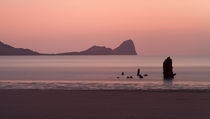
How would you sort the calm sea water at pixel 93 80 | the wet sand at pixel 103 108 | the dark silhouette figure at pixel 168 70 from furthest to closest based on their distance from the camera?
the dark silhouette figure at pixel 168 70, the calm sea water at pixel 93 80, the wet sand at pixel 103 108

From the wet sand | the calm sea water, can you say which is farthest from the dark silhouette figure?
the wet sand

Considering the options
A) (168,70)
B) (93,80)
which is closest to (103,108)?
(93,80)

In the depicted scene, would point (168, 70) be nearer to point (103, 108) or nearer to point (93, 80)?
point (93, 80)

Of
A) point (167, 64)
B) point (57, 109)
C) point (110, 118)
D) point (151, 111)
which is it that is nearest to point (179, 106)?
point (151, 111)

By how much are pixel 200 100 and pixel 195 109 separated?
11.2ft

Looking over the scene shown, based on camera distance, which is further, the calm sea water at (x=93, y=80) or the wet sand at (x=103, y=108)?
the calm sea water at (x=93, y=80)

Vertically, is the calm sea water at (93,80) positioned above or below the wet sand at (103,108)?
below

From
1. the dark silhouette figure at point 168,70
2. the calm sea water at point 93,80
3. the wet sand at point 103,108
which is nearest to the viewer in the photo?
the wet sand at point 103,108

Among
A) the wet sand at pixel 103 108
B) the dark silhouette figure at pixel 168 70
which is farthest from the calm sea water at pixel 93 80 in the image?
the wet sand at pixel 103 108

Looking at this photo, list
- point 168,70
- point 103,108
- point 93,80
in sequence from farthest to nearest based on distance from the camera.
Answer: point 168,70
point 93,80
point 103,108

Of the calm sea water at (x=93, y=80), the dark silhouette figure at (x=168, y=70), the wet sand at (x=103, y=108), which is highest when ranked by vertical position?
the dark silhouette figure at (x=168, y=70)

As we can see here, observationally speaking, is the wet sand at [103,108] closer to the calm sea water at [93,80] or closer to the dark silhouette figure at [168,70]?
the calm sea water at [93,80]

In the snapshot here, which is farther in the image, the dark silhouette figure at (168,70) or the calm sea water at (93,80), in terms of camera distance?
the dark silhouette figure at (168,70)

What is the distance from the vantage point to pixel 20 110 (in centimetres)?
1509
